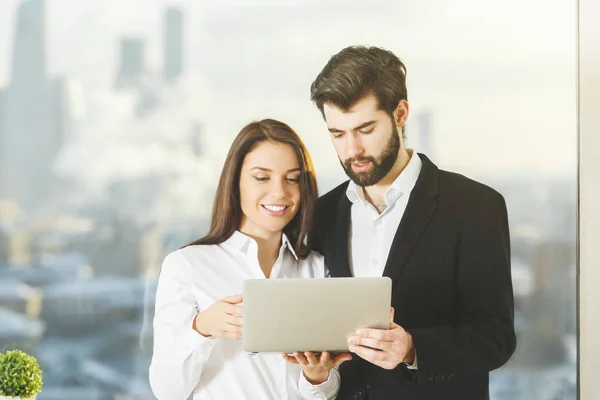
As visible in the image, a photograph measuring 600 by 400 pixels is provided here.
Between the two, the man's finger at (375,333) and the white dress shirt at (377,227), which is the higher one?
the white dress shirt at (377,227)

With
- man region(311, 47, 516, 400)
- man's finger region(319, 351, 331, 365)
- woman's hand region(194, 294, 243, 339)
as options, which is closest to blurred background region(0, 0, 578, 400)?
man region(311, 47, 516, 400)

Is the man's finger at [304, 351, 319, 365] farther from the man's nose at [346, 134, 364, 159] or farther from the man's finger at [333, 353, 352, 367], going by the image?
the man's nose at [346, 134, 364, 159]

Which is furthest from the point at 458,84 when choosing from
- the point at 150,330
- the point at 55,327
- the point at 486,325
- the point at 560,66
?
the point at 55,327

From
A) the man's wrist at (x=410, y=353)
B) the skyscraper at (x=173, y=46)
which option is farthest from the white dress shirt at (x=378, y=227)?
the skyscraper at (x=173, y=46)

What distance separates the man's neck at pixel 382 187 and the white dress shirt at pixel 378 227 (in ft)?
0.08

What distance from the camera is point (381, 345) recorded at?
254cm

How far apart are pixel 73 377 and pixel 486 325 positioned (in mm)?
1885

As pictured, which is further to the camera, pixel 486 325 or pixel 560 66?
pixel 560 66

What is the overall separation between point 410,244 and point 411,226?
69 millimetres

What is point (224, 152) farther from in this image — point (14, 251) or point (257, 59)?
point (14, 251)

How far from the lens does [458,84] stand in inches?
145

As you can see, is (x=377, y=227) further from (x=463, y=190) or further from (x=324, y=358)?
(x=324, y=358)

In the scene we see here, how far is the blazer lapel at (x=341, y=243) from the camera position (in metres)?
3.06

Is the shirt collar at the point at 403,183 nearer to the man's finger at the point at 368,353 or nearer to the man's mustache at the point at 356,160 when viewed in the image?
the man's mustache at the point at 356,160
